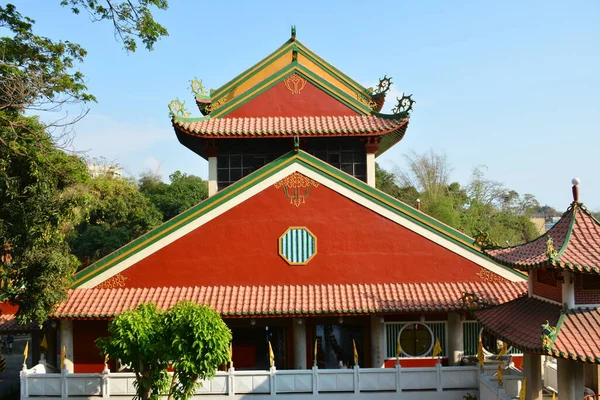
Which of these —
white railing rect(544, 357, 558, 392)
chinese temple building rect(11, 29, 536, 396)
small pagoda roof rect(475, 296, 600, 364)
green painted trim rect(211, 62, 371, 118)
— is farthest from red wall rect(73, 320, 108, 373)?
white railing rect(544, 357, 558, 392)

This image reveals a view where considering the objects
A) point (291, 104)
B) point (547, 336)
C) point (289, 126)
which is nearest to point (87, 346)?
point (289, 126)

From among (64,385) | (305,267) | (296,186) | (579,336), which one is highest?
(296,186)

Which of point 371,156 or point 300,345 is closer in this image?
point 300,345

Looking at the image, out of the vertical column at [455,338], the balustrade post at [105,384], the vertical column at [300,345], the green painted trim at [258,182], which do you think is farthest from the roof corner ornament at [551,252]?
the balustrade post at [105,384]

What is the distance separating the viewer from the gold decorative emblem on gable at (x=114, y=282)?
13938 millimetres

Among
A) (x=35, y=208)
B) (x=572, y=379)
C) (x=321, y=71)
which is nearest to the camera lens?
A: (x=572, y=379)

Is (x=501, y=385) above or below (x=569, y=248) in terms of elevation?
below

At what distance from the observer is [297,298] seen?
13477 mm

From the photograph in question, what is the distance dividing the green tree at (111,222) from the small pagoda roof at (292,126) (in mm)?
21511

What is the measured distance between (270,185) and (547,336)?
7.73 metres

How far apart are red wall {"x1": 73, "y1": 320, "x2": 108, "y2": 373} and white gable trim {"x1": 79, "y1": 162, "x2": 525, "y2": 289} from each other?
1023 mm

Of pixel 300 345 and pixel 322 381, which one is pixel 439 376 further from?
pixel 300 345

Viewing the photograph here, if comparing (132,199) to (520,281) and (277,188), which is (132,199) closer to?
(277,188)

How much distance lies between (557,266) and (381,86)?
33.3ft
